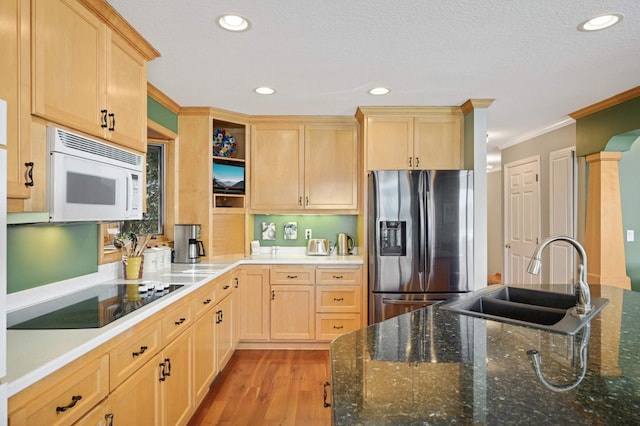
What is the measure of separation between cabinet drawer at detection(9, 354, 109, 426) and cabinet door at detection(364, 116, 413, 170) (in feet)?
8.90

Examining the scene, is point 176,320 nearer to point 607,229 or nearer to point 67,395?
point 67,395

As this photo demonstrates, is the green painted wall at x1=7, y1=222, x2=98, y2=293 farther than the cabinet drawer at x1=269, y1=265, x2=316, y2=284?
No

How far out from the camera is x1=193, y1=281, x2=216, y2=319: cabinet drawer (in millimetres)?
2342

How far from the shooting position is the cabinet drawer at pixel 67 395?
3.34 feet

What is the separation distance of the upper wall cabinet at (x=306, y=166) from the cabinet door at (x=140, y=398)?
7.28 feet

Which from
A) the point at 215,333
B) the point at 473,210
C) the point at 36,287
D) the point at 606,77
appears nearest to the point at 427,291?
the point at 473,210

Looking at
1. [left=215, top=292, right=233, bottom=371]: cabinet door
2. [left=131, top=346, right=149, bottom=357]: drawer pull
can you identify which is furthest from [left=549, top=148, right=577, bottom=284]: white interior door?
[left=131, top=346, right=149, bottom=357]: drawer pull

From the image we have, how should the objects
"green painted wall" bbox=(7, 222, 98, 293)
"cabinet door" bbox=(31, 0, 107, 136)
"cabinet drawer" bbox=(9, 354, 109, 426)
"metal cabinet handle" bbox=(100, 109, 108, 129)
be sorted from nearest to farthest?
"cabinet drawer" bbox=(9, 354, 109, 426), "cabinet door" bbox=(31, 0, 107, 136), "green painted wall" bbox=(7, 222, 98, 293), "metal cabinet handle" bbox=(100, 109, 108, 129)

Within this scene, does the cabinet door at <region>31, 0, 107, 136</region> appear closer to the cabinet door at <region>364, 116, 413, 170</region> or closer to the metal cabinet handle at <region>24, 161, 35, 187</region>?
the metal cabinet handle at <region>24, 161, 35, 187</region>

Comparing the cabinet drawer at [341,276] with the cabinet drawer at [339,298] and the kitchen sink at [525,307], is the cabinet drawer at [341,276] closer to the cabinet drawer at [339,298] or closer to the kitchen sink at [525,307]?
the cabinet drawer at [339,298]

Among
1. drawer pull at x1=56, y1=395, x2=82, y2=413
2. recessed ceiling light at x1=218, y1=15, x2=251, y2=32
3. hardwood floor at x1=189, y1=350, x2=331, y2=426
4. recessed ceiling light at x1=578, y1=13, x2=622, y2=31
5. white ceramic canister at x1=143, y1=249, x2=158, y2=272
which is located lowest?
hardwood floor at x1=189, y1=350, x2=331, y2=426

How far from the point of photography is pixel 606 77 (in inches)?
106

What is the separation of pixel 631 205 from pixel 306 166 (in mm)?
3172

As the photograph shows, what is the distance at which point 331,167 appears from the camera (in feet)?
12.4
